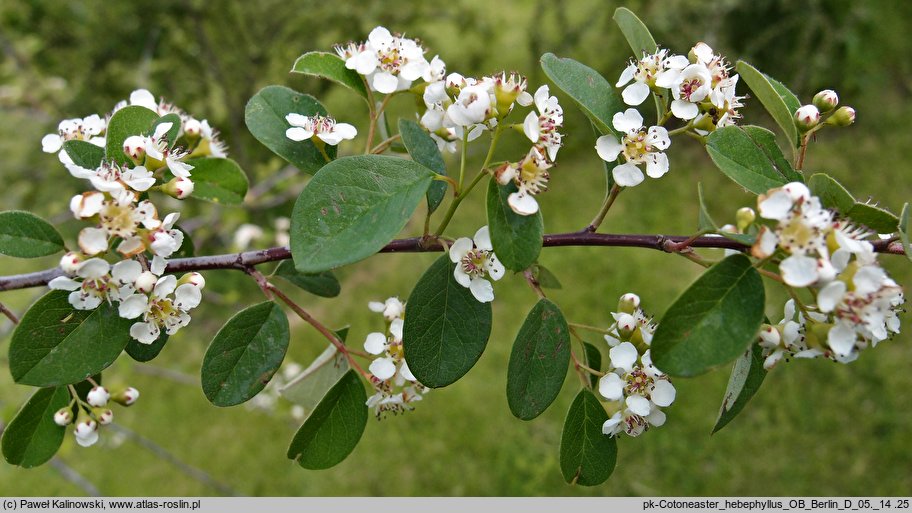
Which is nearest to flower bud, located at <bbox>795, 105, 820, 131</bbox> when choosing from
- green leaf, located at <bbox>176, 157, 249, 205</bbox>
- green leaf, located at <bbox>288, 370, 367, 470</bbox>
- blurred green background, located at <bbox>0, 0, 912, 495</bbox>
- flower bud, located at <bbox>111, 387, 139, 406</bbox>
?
green leaf, located at <bbox>288, 370, 367, 470</bbox>

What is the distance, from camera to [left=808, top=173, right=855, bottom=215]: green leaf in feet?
2.72

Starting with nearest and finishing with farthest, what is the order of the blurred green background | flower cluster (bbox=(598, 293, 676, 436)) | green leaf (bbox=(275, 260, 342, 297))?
flower cluster (bbox=(598, 293, 676, 436)) < green leaf (bbox=(275, 260, 342, 297)) < the blurred green background

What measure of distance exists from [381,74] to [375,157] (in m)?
0.23

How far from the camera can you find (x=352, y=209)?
0.81 m

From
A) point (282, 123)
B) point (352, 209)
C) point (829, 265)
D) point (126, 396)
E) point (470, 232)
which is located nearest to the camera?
point (829, 265)

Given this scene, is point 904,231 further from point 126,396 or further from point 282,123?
point 126,396

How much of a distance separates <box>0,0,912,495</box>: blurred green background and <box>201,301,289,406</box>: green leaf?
1.69m

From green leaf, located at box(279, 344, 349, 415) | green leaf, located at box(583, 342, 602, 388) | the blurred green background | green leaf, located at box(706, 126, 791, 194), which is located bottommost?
the blurred green background

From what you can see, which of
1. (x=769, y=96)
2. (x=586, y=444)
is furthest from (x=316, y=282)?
(x=769, y=96)

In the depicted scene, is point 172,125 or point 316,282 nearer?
point 172,125

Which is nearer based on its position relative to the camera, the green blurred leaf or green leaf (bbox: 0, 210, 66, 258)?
green leaf (bbox: 0, 210, 66, 258)

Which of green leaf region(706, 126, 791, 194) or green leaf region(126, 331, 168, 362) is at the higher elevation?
green leaf region(706, 126, 791, 194)

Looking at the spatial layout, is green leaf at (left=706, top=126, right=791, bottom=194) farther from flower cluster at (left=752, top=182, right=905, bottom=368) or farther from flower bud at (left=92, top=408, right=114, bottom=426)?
flower bud at (left=92, top=408, right=114, bottom=426)

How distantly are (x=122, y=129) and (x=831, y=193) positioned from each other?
0.93 m
